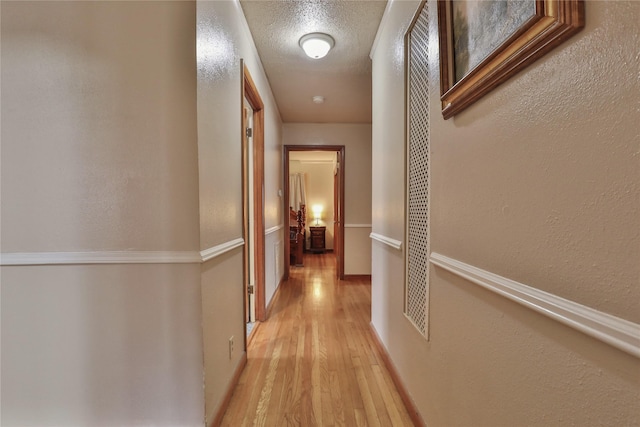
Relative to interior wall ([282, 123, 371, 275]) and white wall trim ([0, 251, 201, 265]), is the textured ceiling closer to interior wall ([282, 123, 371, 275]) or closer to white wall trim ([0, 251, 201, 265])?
interior wall ([282, 123, 371, 275])

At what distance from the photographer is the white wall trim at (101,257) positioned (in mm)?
1176

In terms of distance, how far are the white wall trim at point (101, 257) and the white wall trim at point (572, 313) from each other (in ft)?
3.56

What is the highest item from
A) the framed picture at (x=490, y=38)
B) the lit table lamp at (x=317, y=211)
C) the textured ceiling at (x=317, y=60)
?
the textured ceiling at (x=317, y=60)

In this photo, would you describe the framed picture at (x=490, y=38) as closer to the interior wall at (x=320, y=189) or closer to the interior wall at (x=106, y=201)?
the interior wall at (x=106, y=201)

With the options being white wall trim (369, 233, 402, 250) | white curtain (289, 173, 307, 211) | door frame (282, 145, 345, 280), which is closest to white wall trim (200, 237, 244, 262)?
→ white wall trim (369, 233, 402, 250)

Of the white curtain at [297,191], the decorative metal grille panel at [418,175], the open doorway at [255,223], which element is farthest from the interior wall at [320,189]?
the decorative metal grille panel at [418,175]

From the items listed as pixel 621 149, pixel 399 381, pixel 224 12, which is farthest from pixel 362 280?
pixel 621 149

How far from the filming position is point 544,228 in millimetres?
611

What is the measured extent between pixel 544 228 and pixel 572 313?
18 cm

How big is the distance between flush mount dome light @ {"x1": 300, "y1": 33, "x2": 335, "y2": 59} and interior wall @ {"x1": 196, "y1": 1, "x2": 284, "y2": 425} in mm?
427

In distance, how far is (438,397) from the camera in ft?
3.67

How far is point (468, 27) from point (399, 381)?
1727mm

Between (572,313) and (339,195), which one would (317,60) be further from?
(572,313)

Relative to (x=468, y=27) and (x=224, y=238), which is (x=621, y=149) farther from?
(x=224, y=238)
